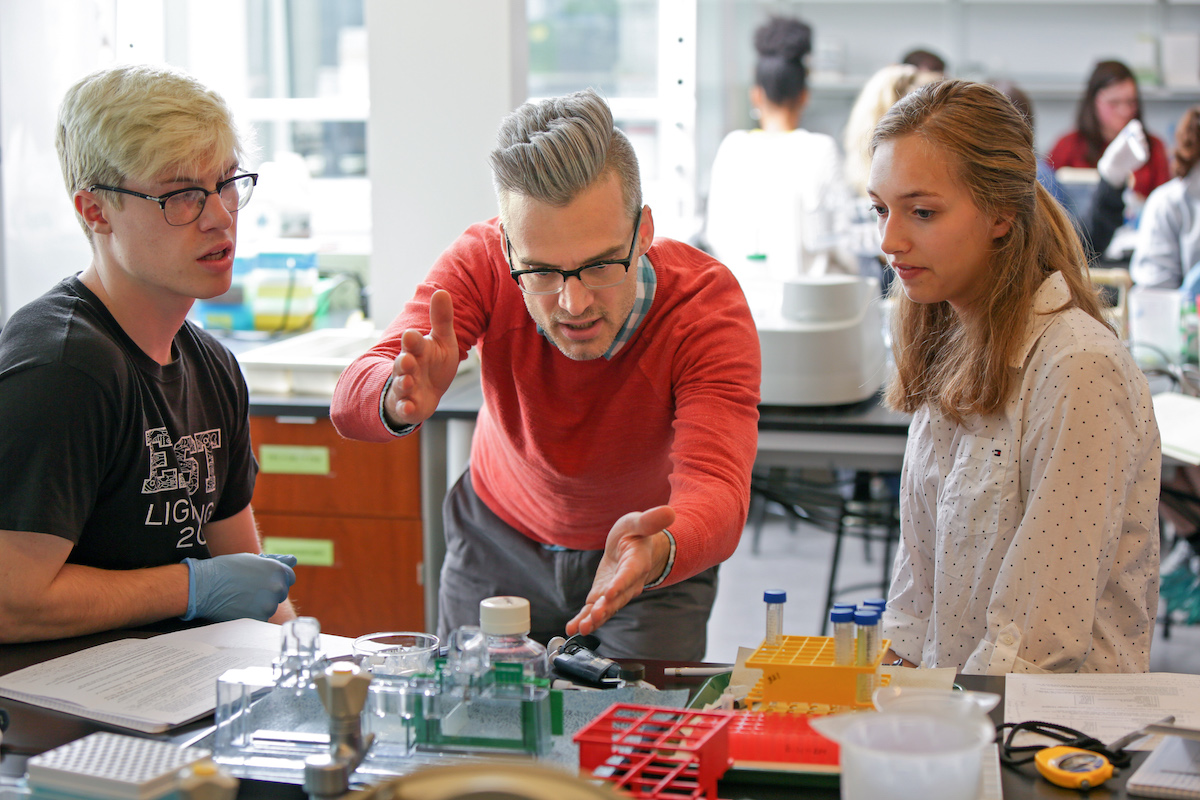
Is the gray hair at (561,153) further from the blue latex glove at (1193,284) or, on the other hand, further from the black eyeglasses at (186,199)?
the blue latex glove at (1193,284)

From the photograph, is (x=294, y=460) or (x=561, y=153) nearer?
(x=561, y=153)

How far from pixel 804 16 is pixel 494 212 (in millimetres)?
4843

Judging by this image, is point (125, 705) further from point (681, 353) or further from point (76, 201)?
point (681, 353)

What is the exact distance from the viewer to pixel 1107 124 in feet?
19.0

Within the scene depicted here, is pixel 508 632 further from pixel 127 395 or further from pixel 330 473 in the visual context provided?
pixel 330 473

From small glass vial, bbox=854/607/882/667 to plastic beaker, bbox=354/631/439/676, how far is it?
1.43 feet

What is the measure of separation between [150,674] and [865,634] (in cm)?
79

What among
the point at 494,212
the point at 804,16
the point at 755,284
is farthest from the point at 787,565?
the point at 804,16

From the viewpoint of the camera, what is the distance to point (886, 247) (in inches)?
58.7

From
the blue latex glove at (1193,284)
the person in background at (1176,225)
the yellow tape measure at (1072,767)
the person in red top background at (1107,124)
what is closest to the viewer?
the yellow tape measure at (1072,767)

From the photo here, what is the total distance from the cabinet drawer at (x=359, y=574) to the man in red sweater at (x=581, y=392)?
608 millimetres

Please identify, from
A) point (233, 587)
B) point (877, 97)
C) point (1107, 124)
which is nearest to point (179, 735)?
point (233, 587)

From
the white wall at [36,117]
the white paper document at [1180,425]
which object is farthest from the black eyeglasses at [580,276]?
the white wall at [36,117]

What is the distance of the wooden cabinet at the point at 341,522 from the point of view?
248cm
